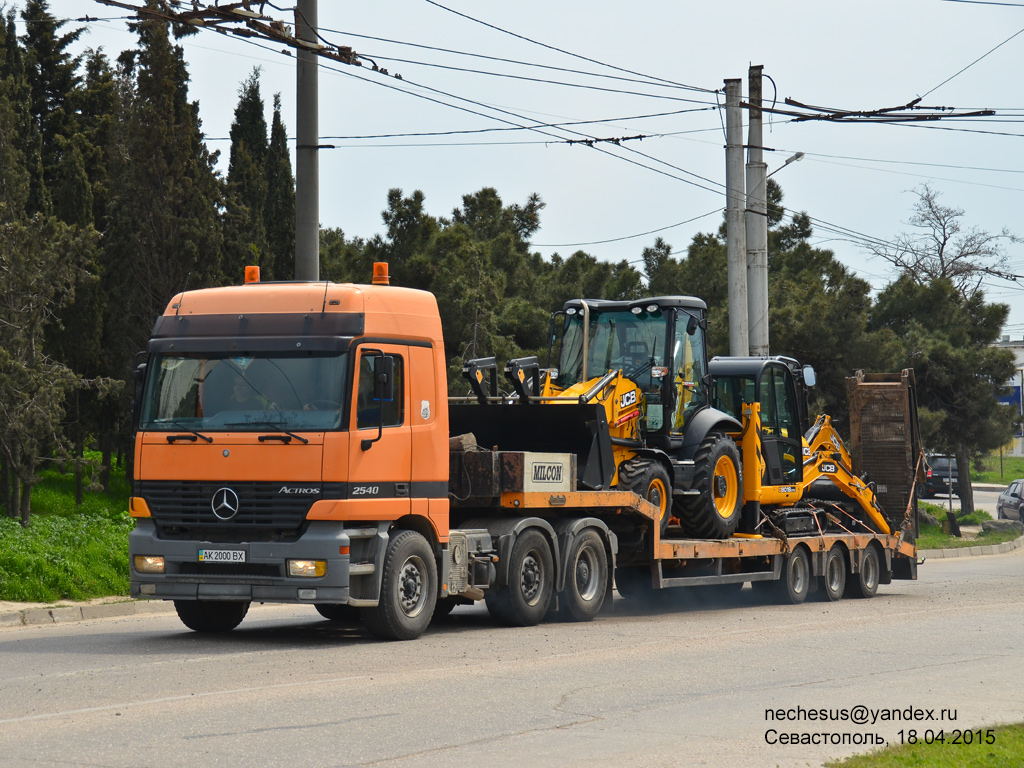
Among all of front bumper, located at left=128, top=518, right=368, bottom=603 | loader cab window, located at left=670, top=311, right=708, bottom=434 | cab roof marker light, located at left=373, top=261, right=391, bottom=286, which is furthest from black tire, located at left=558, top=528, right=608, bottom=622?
cab roof marker light, located at left=373, top=261, right=391, bottom=286

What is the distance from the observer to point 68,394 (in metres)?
27.8

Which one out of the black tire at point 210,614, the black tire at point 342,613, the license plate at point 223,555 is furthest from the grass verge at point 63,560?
the license plate at point 223,555

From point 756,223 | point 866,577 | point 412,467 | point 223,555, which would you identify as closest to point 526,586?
point 412,467

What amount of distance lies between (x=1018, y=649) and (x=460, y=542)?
17.4 feet

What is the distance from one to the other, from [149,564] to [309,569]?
158cm

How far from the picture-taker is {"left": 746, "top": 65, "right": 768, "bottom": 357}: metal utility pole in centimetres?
2369

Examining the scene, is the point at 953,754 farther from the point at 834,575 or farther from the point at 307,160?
the point at 834,575

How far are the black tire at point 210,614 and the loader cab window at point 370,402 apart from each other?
8.51 feet

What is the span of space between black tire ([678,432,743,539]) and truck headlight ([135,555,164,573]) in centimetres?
723

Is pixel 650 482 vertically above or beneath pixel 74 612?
above

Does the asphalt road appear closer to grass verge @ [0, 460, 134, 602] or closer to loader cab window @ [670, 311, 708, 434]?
grass verge @ [0, 460, 134, 602]

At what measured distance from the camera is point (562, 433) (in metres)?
15.0

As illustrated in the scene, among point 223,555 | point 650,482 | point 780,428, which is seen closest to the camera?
point 223,555

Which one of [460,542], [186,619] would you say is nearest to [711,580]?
[460,542]
